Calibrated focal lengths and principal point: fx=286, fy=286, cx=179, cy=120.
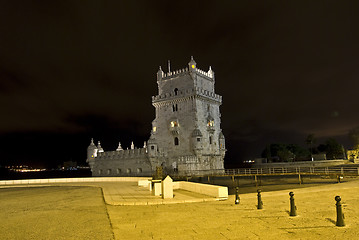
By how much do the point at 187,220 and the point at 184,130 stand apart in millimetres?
40738

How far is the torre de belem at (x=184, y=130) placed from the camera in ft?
163

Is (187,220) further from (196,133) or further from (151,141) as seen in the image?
(151,141)

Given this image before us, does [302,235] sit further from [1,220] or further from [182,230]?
[1,220]

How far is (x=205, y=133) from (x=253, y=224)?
139ft

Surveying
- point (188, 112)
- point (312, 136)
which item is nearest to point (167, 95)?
point (188, 112)

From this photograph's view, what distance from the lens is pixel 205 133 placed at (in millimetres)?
51719

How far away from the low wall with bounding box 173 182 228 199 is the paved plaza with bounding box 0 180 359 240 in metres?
0.61

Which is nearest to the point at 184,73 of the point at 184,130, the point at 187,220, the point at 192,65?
the point at 192,65

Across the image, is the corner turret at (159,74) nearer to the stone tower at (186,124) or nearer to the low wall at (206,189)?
the stone tower at (186,124)

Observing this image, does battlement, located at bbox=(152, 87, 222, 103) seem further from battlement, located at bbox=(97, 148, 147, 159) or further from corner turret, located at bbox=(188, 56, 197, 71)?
battlement, located at bbox=(97, 148, 147, 159)

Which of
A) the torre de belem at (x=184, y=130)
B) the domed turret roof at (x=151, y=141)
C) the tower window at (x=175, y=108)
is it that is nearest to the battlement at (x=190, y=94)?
the torre de belem at (x=184, y=130)

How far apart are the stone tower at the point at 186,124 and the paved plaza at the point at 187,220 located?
34.2 metres

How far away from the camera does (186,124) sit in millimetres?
50906

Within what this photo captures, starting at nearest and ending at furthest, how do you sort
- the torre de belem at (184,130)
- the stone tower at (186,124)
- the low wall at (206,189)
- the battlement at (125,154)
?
the low wall at (206,189) → the torre de belem at (184,130) → the stone tower at (186,124) → the battlement at (125,154)
